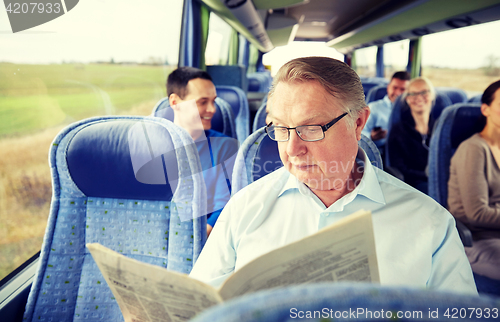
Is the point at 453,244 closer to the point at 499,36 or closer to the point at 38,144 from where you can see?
the point at 38,144

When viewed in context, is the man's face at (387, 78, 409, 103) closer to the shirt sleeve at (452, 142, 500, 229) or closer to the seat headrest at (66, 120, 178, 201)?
the shirt sleeve at (452, 142, 500, 229)

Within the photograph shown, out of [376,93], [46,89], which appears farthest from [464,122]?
[376,93]

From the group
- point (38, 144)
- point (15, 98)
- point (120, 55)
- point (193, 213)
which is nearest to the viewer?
point (193, 213)

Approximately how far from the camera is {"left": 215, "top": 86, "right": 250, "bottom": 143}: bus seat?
352 centimetres

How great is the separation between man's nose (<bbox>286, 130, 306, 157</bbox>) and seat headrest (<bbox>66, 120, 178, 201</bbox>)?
437 mm

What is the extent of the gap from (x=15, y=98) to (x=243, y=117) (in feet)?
7.66

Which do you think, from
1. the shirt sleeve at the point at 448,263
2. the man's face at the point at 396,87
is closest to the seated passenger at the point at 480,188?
the shirt sleeve at the point at 448,263

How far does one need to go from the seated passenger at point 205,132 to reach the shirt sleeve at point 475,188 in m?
1.31

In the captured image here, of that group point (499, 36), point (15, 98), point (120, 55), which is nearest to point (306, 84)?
point (15, 98)

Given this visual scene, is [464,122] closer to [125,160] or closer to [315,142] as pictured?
[315,142]

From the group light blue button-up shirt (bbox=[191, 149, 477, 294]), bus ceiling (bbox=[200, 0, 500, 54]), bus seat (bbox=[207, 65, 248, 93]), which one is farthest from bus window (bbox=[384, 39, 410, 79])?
light blue button-up shirt (bbox=[191, 149, 477, 294])

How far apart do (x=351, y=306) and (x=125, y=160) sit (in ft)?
3.55

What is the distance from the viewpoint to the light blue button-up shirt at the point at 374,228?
879mm

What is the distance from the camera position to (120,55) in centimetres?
243
